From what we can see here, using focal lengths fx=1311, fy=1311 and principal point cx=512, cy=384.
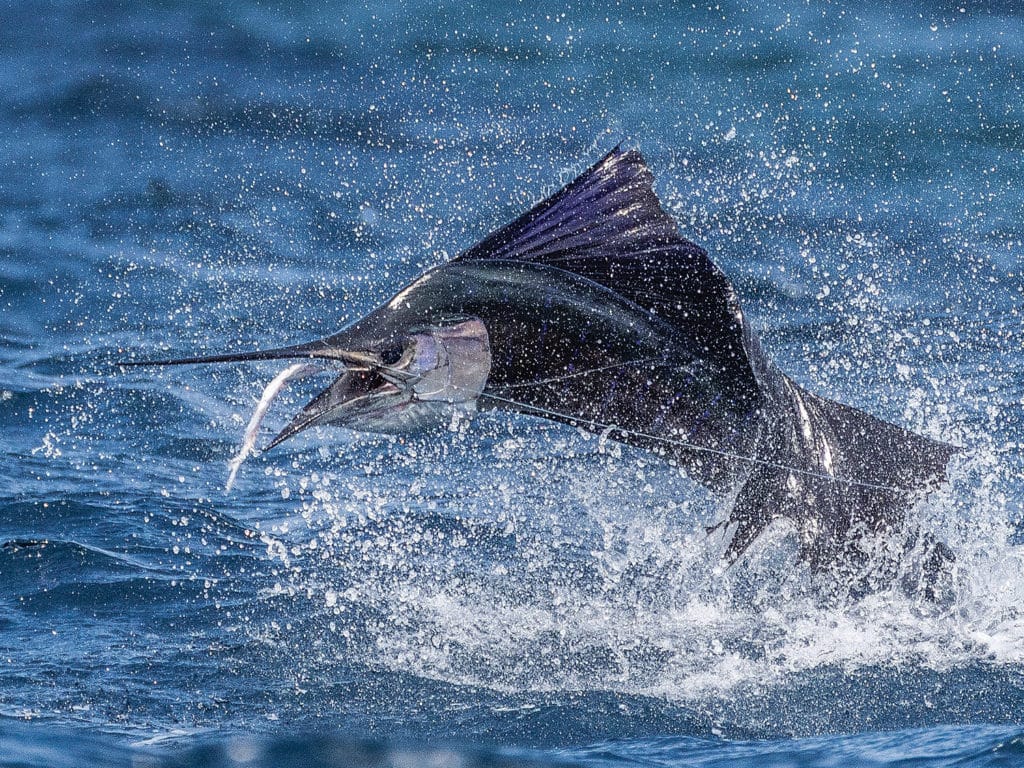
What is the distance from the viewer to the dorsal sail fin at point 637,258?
404 cm

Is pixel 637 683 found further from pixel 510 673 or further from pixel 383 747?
pixel 383 747

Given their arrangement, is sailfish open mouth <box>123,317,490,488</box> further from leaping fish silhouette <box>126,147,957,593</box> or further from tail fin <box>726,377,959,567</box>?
tail fin <box>726,377,959,567</box>

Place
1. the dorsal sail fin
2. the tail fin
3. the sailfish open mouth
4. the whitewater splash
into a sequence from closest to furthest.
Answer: the sailfish open mouth < the dorsal sail fin < the tail fin < the whitewater splash

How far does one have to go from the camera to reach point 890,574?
4.62m

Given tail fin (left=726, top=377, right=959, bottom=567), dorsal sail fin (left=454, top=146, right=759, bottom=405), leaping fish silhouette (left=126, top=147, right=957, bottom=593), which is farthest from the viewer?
tail fin (left=726, top=377, right=959, bottom=567)

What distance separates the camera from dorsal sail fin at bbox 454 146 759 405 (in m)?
Answer: 4.04

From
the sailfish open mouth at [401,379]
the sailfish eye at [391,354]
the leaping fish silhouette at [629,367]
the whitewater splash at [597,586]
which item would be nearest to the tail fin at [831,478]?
the leaping fish silhouette at [629,367]

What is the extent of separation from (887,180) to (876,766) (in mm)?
7657

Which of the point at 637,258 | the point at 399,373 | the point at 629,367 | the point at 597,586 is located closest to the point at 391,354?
the point at 399,373

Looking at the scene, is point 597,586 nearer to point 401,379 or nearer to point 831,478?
point 831,478

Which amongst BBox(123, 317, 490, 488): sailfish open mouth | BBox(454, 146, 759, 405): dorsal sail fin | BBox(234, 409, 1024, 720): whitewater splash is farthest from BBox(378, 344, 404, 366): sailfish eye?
BBox(234, 409, 1024, 720): whitewater splash

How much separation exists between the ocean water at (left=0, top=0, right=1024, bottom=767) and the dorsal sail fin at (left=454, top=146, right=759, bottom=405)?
1153 mm

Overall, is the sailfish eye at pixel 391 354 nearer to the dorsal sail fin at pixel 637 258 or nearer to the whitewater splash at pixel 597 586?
the dorsal sail fin at pixel 637 258

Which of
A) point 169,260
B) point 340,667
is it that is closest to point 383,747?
point 340,667
